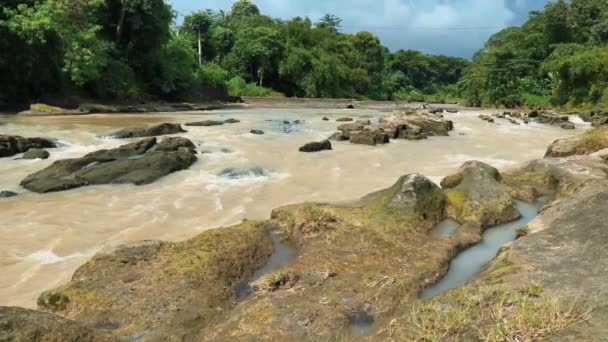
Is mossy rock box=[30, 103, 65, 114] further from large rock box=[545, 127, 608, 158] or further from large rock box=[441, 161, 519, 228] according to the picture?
large rock box=[441, 161, 519, 228]

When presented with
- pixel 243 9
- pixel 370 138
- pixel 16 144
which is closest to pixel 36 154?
pixel 16 144

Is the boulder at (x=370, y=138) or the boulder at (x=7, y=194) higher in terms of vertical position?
the boulder at (x=370, y=138)

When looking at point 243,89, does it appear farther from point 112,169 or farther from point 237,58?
point 112,169

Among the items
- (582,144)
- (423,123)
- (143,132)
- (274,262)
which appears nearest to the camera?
(274,262)

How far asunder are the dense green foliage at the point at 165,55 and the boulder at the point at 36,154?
1539 centimetres

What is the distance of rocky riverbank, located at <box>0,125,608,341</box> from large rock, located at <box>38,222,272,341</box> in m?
0.01

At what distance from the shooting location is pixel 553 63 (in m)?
39.7

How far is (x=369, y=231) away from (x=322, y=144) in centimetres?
929

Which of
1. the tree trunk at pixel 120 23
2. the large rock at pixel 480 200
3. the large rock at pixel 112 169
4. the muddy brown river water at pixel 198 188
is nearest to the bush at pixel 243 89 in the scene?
the tree trunk at pixel 120 23

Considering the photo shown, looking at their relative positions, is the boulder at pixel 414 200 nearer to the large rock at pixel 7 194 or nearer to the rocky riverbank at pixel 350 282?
the rocky riverbank at pixel 350 282

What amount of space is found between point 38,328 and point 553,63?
4399 cm

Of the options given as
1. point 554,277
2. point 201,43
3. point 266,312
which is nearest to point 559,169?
point 554,277

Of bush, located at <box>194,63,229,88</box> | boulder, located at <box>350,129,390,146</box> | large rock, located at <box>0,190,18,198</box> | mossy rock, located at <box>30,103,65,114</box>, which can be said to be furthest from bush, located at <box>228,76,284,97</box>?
large rock, located at <box>0,190,18,198</box>

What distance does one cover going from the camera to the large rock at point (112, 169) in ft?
32.5
